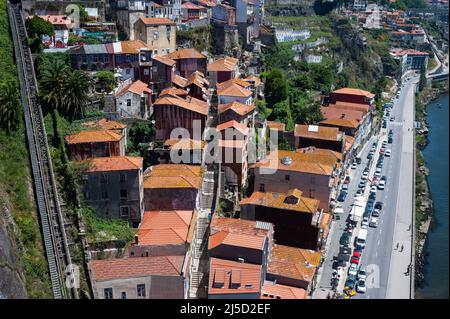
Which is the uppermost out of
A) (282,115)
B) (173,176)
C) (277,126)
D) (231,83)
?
(231,83)

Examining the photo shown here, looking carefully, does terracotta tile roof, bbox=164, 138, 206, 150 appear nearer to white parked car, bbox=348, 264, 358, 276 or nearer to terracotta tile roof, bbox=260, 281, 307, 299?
terracotta tile roof, bbox=260, 281, 307, 299

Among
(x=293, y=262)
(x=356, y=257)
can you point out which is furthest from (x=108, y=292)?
(x=356, y=257)

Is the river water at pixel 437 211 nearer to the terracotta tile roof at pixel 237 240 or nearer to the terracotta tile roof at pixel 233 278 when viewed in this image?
the terracotta tile roof at pixel 233 278

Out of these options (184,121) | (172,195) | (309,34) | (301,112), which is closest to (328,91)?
(301,112)

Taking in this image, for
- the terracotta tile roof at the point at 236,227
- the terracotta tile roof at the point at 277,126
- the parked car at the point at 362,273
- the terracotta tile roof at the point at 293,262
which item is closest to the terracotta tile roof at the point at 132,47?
the terracotta tile roof at the point at 277,126

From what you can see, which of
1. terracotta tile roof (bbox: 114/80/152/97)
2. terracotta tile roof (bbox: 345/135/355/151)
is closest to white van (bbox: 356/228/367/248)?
terracotta tile roof (bbox: 345/135/355/151)

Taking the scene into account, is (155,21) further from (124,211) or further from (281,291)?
(281,291)

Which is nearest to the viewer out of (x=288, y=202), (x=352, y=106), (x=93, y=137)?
(x=93, y=137)
